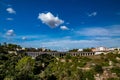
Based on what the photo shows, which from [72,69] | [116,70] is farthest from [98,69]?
[72,69]

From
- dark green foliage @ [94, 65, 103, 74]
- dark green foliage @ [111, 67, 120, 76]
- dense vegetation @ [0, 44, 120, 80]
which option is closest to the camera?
dense vegetation @ [0, 44, 120, 80]

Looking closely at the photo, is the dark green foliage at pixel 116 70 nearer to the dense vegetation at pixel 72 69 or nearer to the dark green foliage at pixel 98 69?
the dense vegetation at pixel 72 69

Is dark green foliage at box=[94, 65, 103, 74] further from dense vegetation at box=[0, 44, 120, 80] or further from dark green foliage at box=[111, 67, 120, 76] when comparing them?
dark green foliage at box=[111, 67, 120, 76]

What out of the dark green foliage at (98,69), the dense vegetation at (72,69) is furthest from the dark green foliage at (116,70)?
the dark green foliage at (98,69)

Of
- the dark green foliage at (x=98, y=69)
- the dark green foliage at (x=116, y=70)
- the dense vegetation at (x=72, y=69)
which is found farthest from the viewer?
the dark green foliage at (x=98, y=69)

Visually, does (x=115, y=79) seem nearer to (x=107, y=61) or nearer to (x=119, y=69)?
(x=119, y=69)

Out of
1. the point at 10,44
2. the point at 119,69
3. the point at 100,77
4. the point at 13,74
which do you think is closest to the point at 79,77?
the point at 100,77

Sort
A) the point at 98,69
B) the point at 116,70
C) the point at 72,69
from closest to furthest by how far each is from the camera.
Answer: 1. the point at 116,70
2. the point at 98,69
3. the point at 72,69

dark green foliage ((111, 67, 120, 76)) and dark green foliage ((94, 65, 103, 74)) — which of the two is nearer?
dark green foliage ((111, 67, 120, 76))

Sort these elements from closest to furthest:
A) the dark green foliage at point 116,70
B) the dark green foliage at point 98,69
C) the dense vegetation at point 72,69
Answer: the dense vegetation at point 72,69, the dark green foliage at point 116,70, the dark green foliage at point 98,69

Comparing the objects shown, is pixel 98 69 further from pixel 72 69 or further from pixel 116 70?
pixel 72 69

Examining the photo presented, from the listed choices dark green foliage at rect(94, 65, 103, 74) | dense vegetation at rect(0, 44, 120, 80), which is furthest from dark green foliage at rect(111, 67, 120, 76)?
dark green foliage at rect(94, 65, 103, 74)

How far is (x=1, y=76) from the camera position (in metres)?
69.6

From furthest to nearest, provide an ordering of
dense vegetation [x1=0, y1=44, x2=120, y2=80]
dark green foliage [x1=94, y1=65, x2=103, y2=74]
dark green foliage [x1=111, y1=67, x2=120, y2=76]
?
dark green foliage [x1=94, y1=65, x2=103, y2=74] → dark green foliage [x1=111, y1=67, x2=120, y2=76] → dense vegetation [x1=0, y1=44, x2=120, y2=80]
